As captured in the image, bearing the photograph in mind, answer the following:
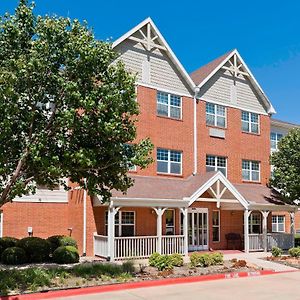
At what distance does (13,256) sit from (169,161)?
1058cm

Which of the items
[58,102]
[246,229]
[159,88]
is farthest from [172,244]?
[58,102]

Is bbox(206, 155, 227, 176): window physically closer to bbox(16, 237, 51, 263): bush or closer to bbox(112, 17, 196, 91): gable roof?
bbox(112, 17, 196, 91): gable roof

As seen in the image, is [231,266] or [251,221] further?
[251,221]

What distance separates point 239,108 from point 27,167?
58.4ft

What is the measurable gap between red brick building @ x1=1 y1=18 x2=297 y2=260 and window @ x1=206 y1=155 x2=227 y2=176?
70 millimetres

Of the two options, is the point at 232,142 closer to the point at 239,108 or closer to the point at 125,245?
the point at 239,108

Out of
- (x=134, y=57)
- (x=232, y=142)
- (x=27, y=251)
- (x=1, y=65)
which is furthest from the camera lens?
(x=232, y=142)

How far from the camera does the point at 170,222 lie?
2477 centimetres

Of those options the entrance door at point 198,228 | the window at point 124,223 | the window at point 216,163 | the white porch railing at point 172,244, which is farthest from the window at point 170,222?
the window at point 216,163

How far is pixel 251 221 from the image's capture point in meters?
27.9

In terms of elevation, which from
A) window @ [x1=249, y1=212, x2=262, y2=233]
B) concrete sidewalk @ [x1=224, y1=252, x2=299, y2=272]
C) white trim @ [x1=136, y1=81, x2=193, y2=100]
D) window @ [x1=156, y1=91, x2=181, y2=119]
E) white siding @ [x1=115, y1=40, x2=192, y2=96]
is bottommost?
concrete sidewalk @ [x1=224, y1=252, x2=299, y2=272]

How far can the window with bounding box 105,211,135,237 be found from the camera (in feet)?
75.4

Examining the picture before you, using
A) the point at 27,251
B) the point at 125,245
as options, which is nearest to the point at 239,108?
the point at 125,245

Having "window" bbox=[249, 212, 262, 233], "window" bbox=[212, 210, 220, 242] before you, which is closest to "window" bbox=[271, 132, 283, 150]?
"window" bbox=[249, 212, 262, 233]
